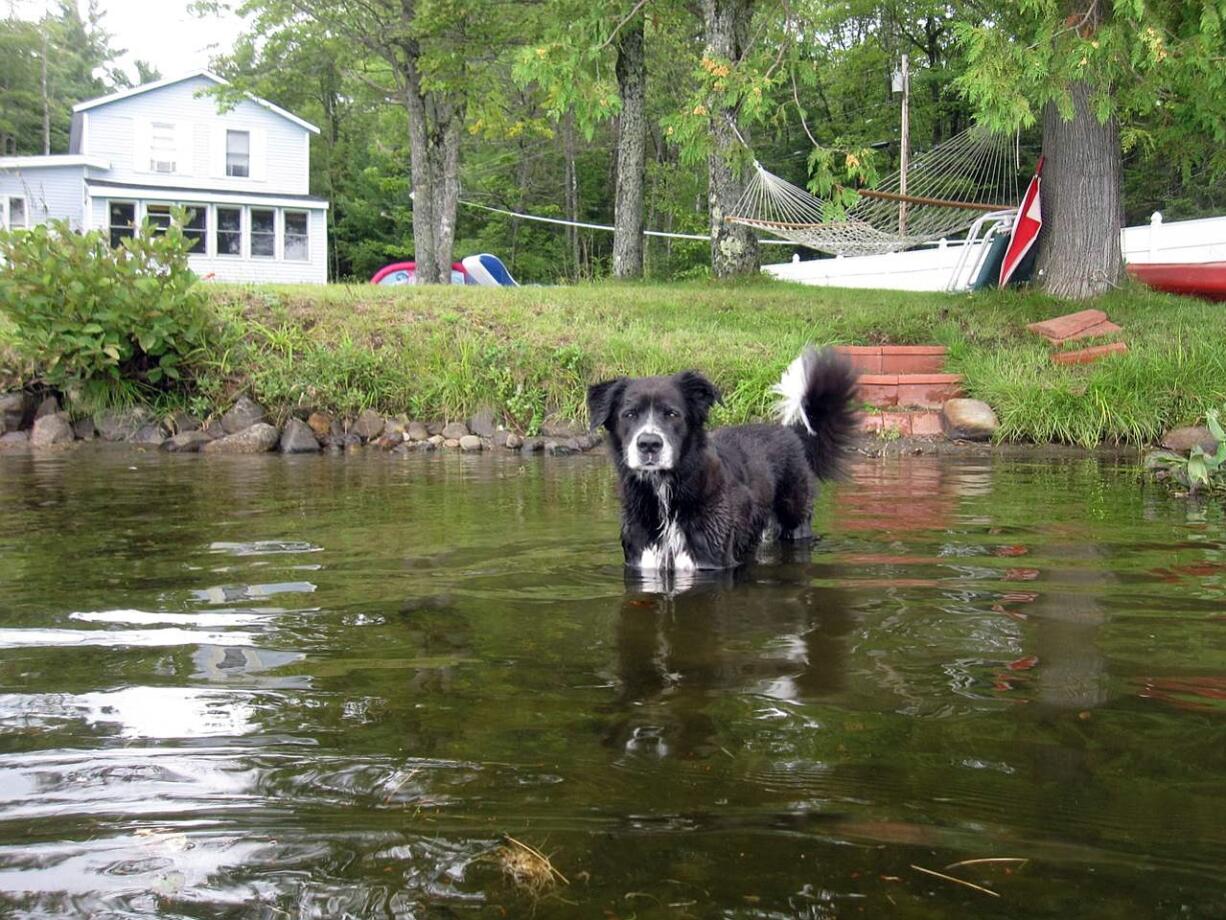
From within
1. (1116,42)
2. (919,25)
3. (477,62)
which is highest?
(919,25)

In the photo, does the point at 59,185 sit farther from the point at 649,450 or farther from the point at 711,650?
the point at 711,650

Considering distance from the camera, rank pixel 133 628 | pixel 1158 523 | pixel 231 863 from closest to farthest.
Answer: pixel 231 863 < pixel 133 628 < pixel 1158 523

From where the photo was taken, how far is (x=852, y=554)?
5.89m

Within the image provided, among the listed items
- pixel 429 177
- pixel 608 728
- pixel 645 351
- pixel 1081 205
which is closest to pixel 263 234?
pixel 429 177

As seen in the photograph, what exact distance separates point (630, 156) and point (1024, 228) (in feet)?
25.1

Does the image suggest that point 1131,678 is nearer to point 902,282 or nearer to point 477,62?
point 902,282

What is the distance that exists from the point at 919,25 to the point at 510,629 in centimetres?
3608

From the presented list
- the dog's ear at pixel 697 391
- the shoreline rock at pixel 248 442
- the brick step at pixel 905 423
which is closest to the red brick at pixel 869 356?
the brick step at pixel 905 423

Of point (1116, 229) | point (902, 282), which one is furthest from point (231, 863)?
point (902, 282)

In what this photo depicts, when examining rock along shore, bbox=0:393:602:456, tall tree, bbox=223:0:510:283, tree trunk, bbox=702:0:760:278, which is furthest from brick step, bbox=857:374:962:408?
tall tree, bbox=223:0:510:283

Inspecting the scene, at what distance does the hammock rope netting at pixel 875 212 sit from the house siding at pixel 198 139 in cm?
2462

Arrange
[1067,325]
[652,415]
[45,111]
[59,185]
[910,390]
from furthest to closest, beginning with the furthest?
[45,111] → [59,185] → [1067,325] → [910,390] → [652,415]

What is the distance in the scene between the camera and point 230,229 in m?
37.4

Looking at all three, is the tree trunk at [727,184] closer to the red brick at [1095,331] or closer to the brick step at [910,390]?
the brick step at [910,390]
